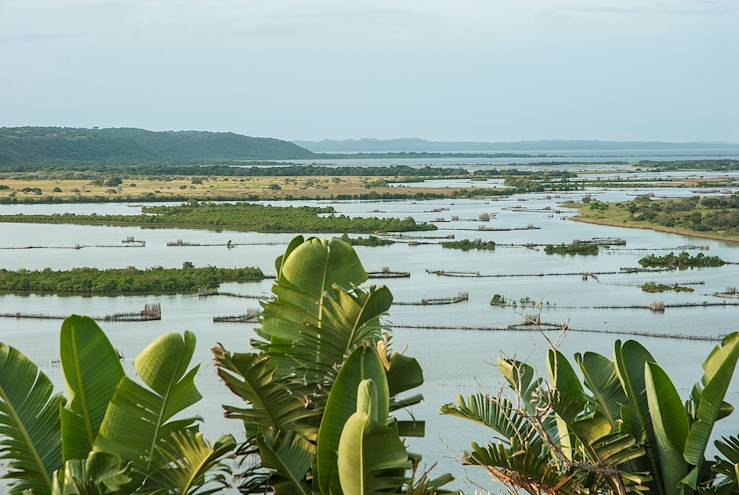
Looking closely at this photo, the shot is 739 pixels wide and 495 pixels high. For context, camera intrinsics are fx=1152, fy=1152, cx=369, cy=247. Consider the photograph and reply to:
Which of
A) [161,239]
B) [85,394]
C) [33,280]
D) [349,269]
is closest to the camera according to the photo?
[85,394]

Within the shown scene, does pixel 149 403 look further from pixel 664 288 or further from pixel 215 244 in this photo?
pixel 215 244

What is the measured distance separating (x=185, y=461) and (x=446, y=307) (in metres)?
21.4

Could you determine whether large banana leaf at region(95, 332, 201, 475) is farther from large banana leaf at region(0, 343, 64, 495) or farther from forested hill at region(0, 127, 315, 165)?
forested hill at region(0, 127, 315, 165)

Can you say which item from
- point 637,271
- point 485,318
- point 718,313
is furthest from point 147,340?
point 637,271

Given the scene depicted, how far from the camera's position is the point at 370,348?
561 cm

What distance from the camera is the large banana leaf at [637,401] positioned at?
6.96 m

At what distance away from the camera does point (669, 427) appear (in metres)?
6.81

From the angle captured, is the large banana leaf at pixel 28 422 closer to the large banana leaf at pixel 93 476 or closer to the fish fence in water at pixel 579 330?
the large banana leaf at pixel 93 476

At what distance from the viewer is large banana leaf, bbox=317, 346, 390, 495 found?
5555 mm

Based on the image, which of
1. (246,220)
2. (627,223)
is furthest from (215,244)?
(627,223)

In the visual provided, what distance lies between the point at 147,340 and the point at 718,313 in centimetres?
1261

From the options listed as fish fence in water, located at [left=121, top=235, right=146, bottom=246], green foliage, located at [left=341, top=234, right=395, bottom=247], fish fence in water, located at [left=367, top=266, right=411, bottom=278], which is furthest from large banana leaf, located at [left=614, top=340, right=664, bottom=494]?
fish fence in water, located at [left=121, top=235, right=146, bottom=246]

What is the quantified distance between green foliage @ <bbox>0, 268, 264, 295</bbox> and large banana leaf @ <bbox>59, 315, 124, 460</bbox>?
24.2 meters

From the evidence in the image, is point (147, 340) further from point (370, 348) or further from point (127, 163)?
point (127, 163)
